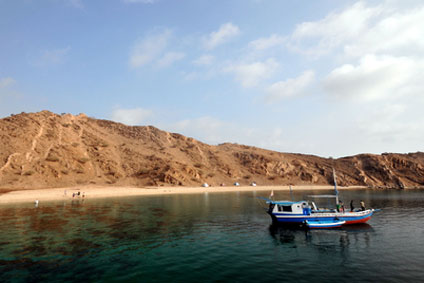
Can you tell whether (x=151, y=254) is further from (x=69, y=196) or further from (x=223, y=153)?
(x=223, y=153)

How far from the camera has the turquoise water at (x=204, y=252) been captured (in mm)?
14750

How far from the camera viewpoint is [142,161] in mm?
112750

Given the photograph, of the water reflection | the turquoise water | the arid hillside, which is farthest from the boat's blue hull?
the arid hillside

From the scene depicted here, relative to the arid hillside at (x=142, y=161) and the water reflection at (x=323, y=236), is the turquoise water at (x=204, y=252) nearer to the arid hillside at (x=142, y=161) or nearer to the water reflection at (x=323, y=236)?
the water reflection at (x=323, y=236)

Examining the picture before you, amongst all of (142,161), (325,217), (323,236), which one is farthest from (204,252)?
(142,161)

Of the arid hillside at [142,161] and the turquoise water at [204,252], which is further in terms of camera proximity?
the arid hillside at [142,161]

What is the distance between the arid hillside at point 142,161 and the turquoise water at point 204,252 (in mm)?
63126

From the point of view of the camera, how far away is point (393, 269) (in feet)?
51.6

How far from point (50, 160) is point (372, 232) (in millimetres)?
99809

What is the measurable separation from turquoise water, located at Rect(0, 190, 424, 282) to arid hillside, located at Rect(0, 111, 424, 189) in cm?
6313

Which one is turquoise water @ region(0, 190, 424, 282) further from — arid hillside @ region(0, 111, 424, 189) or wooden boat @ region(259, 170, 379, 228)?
arid hillside @ region(0, 111, 424, 189)

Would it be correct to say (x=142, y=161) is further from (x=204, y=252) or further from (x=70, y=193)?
(x=204, y=252)

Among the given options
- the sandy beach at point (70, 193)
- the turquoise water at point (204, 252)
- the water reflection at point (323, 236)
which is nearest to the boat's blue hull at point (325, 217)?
the water reflection at point (323, 236)

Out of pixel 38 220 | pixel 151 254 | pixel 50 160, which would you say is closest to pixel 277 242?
pixel 151 254
